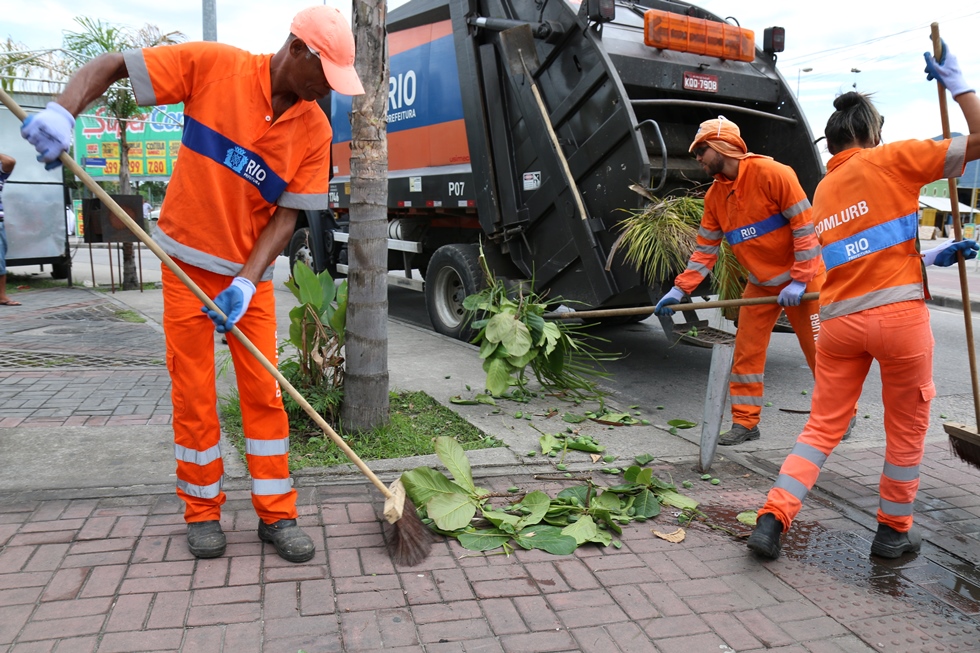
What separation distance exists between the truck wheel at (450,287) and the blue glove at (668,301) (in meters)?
2.70

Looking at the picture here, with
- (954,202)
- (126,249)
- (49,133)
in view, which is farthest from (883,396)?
(126,249)

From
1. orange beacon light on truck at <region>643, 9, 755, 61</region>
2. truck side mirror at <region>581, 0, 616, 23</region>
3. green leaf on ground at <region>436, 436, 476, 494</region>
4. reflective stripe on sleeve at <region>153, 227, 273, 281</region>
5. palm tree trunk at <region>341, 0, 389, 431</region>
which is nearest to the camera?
reflective stripe on sleeve at <region>153, 227, 273, 281</region>

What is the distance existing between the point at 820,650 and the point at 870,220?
164cm

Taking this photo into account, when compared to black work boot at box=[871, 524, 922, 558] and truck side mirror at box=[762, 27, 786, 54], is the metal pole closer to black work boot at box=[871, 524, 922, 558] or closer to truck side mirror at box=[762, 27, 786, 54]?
truck side mirror at box=[762, 27, 786, 54]

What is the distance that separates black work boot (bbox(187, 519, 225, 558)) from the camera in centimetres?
288

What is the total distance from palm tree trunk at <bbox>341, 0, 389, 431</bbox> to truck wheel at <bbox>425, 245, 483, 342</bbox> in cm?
275

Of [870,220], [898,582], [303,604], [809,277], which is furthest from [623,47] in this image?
[303,604]

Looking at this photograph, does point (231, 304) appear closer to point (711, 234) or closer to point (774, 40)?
point (711, 234)

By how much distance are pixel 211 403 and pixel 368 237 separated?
4.95 ft

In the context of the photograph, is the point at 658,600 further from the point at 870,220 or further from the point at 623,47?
the point at 623,47

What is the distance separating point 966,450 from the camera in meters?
3.32

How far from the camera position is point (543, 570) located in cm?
295

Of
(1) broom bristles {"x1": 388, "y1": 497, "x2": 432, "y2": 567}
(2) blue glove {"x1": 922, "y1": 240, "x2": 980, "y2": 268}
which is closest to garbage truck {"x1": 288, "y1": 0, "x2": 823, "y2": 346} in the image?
(2) blue glove {"x1": 922, "y1": 240, "x2": 980, "y2": 268}

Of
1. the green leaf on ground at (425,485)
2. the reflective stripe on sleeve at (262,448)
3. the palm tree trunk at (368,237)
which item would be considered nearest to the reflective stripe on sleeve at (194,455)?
the reflective stripe on sleeve at (262,448)
